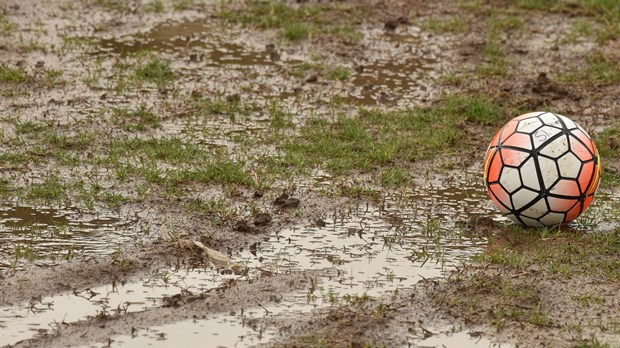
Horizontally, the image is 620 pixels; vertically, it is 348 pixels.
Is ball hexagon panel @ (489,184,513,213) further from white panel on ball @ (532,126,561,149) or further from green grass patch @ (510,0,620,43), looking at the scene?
green grass patch @ (510,0,620,43)

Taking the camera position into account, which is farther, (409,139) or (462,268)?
(409,139)

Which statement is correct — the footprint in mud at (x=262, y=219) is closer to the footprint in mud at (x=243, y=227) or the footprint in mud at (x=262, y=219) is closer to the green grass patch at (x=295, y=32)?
the footprint in mud at (x=243, y=227)

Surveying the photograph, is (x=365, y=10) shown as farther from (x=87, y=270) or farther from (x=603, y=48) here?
(x=87, y=270)

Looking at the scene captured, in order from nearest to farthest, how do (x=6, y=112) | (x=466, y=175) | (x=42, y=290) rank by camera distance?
(x=42, y=290) → (x=466, y=175) → (x=6, y=112)

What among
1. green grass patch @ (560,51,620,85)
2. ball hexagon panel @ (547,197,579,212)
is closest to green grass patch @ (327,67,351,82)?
green grass patch @ (560,51,620,85)

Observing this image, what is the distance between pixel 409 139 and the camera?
946 cm

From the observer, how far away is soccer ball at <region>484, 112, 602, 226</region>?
24.7 feet

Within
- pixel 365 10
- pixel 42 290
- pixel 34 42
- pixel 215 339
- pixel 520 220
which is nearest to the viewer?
pixel 215 339

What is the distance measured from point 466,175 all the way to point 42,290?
3.60 m

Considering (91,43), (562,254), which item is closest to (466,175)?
(562,254)

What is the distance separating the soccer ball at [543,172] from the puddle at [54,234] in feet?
8.00

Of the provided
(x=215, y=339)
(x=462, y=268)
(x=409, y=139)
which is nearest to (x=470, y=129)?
(x=409, y=139)

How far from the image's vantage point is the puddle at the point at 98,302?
619cm

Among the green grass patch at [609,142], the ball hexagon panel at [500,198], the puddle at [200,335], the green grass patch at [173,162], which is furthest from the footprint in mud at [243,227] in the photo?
the green grass patch at [609,142]
